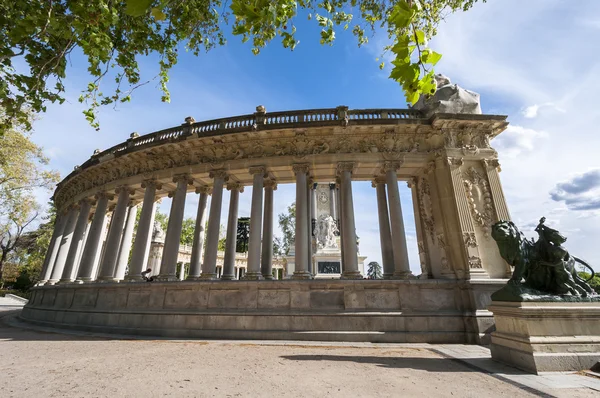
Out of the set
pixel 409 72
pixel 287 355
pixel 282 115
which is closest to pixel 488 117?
pixel 282 115

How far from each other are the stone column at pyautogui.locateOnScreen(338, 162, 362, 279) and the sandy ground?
377 centimetres

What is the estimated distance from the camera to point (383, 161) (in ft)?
49.9

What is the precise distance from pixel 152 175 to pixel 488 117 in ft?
68.1

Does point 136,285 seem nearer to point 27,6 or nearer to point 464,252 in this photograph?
point 27,6

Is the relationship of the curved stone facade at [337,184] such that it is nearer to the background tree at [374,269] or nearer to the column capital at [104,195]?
the column capital at [104,195]

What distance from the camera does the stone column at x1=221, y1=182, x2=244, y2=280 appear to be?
15.5 metres

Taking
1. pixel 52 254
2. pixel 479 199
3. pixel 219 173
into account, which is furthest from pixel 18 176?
pixel 479 199

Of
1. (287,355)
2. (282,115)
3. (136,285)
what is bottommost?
(287,355)

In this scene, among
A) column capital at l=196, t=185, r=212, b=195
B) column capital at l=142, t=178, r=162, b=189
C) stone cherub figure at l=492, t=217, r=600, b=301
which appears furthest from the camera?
column capital at l=196, t=185, r=212, b=195

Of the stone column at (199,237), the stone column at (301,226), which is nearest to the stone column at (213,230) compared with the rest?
the stone column at (199,237)

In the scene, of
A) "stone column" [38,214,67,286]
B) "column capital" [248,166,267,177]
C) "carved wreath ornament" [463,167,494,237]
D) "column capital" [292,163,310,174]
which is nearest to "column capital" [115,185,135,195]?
"stone column" [38,214,67,286]

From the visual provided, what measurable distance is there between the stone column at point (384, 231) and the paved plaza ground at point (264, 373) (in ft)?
15.0

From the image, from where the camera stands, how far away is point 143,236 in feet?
54.1

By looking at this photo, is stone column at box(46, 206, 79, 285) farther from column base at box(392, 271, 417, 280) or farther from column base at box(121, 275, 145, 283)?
column base at box(392, 271, 417, 280)
